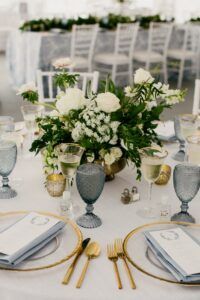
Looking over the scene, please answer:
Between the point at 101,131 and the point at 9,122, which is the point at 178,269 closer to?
the point at 101,131

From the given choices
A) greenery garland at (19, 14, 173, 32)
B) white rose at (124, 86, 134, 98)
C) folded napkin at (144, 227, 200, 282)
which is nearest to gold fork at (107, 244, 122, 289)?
folded napkin at (144, 227, 200, 282)

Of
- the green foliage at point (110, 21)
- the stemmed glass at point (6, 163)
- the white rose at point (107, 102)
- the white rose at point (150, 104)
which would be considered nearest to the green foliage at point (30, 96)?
the stemmed glass at point (6, 163)

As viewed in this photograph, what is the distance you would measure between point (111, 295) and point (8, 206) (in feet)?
1.81

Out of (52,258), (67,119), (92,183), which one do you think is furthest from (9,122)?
(52,258)

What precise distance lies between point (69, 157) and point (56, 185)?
6.5 inches

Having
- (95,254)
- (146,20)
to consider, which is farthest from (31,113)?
(146,20)

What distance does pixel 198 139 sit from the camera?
1554 mm

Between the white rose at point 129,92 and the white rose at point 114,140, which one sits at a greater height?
the white rose at point 129,92

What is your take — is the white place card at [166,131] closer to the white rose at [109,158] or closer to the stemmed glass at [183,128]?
the stemmed glass at [183,128]

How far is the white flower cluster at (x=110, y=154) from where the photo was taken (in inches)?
57.2

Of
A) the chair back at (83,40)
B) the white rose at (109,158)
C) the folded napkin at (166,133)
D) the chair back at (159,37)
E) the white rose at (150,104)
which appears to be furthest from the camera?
the chair back at (159,37)

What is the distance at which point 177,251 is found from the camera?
3.67 feet

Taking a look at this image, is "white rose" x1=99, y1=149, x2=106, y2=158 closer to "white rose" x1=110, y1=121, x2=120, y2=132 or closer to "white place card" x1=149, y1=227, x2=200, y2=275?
"white rose" x1=110, y1=121, x2=120, y2=132

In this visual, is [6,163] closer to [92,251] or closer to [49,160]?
[49,160]
